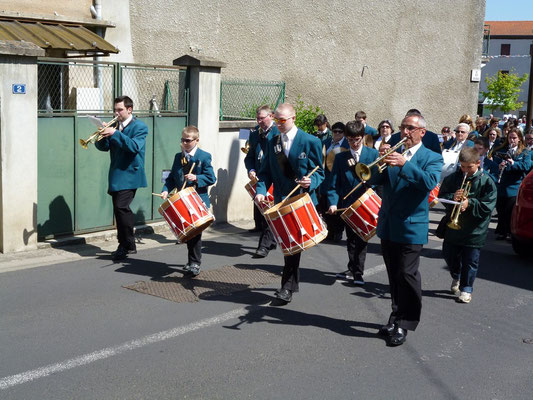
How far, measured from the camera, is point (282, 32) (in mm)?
16656

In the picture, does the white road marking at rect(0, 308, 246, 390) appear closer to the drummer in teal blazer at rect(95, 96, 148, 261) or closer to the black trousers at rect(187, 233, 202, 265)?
the black trousers at rect(187, 233, 202, 265)

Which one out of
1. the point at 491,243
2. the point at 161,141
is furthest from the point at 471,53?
the point at 161,141

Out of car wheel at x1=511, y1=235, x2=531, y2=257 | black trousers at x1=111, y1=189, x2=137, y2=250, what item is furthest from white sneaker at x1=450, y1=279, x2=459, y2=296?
black trousers at x1=111, y1=189, x2=137, y2=250

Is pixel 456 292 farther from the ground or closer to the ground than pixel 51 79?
closer to the ground

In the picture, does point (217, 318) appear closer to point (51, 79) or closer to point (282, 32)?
point (51, 79)

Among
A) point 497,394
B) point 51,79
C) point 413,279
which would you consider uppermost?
point 51,79

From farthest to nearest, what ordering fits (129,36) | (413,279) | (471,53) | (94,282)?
(471,53), (129,36), (94,282), (413,279)

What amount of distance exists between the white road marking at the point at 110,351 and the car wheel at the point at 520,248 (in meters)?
4.85

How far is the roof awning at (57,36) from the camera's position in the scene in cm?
1159

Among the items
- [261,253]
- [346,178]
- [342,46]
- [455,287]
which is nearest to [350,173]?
[346,178]

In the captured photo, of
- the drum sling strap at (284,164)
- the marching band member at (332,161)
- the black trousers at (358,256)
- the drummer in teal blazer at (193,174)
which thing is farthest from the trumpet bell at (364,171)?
the marching band member at (332,161)

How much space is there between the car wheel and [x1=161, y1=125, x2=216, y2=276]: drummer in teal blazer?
453 centimetres

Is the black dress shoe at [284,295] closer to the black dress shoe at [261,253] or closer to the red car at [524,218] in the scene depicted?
the black dress shoe at [261,253]

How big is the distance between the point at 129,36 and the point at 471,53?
37.2 feet
